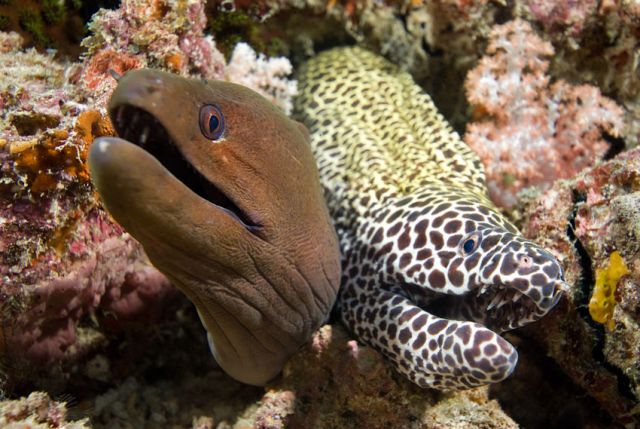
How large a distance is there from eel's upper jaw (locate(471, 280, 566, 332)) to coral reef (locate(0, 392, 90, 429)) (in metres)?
2.31

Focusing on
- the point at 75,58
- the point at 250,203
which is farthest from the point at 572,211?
the point at 75,58

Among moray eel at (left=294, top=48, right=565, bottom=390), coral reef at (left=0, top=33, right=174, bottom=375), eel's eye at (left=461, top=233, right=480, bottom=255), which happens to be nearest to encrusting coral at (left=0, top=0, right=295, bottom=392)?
coral reef at (left=0, top=33, right=174, bottom=375)

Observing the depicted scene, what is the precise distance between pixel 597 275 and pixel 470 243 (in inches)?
29.5

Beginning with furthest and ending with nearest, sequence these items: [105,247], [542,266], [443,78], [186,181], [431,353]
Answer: [443,78] → [105,247] → [431,353] → [542,266] → [186,181]

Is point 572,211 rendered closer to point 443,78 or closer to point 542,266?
point 542,266

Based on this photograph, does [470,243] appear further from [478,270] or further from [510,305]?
[510,305]

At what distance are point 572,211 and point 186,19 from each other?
2.81m

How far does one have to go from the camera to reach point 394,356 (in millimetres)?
2914

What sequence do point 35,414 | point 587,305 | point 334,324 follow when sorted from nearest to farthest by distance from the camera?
point 35,414
point 587,305
point 334,324

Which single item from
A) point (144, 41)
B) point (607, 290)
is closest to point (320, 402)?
point (607, 290)

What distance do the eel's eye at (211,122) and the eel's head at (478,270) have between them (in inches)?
59.7

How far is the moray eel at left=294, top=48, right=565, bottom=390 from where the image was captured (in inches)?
102

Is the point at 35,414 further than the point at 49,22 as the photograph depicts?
No

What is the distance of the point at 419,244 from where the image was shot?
119 inches
